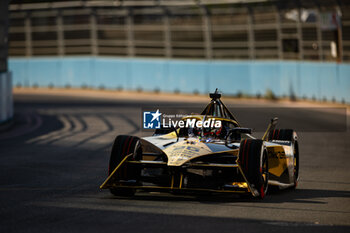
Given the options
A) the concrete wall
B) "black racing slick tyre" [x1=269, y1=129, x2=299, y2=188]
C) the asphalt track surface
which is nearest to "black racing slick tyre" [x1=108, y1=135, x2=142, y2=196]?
the asphalt track surface

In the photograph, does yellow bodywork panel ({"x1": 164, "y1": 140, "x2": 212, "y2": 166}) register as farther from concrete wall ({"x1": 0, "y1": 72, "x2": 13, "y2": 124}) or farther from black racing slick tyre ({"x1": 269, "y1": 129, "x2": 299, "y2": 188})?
concrete wall ({"x1": 0, "y1": 72, "x2": 13, "y2": 124})

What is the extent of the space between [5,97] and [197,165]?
12541 millimetres

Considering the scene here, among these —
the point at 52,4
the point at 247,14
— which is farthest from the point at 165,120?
the point at 52,4

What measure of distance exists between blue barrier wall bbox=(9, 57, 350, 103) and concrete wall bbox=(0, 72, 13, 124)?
12582mm

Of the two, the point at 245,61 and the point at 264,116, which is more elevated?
the point at 245,61

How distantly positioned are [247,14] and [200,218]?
24.3 m

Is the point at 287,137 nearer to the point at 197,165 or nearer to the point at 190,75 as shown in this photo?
the point at 197,165

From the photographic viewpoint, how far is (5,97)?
20984 millimetres

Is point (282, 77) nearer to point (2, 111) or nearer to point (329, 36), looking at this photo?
point (329, 36)

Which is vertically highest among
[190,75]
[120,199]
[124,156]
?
[190,75]

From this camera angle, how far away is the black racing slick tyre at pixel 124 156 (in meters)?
9.89

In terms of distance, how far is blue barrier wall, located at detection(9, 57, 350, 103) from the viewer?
29381mm

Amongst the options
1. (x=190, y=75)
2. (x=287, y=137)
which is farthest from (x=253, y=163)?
(x=190, y=75)

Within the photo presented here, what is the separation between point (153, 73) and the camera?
3503cm
